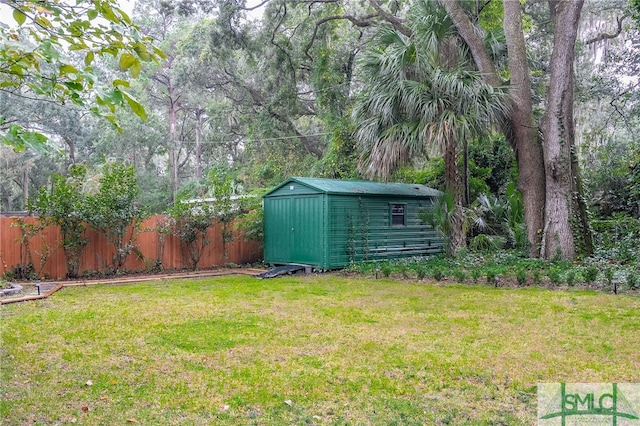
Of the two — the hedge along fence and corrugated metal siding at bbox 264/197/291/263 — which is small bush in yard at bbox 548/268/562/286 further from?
the hedge along fence

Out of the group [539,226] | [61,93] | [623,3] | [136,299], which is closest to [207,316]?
[136,299]

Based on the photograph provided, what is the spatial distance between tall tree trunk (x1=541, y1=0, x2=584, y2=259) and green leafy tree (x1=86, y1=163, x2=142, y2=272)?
8.04 metres

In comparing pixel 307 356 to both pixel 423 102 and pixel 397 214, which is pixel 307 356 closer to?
pixel 423 102

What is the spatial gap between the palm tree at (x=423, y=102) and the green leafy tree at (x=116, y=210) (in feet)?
15.5

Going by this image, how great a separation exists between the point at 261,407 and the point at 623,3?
15.0m

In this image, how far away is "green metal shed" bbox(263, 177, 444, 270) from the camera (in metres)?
9.80

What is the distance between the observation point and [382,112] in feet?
31.2

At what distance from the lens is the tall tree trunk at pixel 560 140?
906 cm

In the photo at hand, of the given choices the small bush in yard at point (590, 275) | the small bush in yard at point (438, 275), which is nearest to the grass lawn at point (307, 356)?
the small bush in yard at point (590, 275)

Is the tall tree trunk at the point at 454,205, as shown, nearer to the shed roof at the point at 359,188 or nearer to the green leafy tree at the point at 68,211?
the shed roof at the point at 359,188

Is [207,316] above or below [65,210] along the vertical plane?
below

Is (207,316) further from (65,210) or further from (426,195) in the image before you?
(426,195)

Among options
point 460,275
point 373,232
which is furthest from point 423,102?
point 460,275

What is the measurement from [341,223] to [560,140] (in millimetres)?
4506
